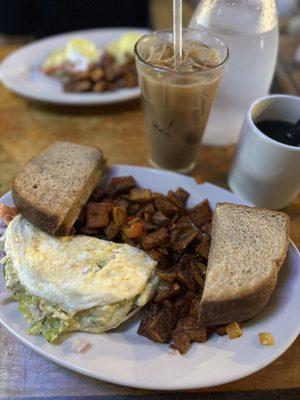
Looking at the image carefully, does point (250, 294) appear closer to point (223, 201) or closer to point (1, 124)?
point (223, 201)

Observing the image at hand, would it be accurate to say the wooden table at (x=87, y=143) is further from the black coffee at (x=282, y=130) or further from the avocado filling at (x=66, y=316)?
the black coffee at (x=282, y=130)

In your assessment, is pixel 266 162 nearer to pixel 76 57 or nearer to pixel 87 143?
pixel 87 143

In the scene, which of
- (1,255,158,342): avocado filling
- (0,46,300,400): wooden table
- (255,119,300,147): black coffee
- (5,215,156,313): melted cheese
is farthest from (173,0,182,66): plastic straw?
(1,255,158,342): avocado filling

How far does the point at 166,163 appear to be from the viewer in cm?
183

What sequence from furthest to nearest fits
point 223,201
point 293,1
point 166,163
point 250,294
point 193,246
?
point 293,1 < point 166,163 < point 223,201 < point 193,246 < point 250,294

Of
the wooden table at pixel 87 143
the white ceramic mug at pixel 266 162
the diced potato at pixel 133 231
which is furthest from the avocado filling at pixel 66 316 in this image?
the white ceramic mug at pixel 266 162

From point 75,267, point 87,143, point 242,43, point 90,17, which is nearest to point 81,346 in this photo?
point 75,267

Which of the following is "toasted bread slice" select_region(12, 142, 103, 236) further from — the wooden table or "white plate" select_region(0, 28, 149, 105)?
"white plate" select_region(0, 28, 149, 105)

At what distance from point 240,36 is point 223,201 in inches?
24.8

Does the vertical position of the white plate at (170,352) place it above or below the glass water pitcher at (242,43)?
below

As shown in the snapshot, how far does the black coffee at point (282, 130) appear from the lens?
1549 millimetres

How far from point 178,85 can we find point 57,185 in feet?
1.78

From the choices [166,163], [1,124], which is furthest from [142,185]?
[1,124]

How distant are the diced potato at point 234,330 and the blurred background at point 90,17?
72.4 inches
